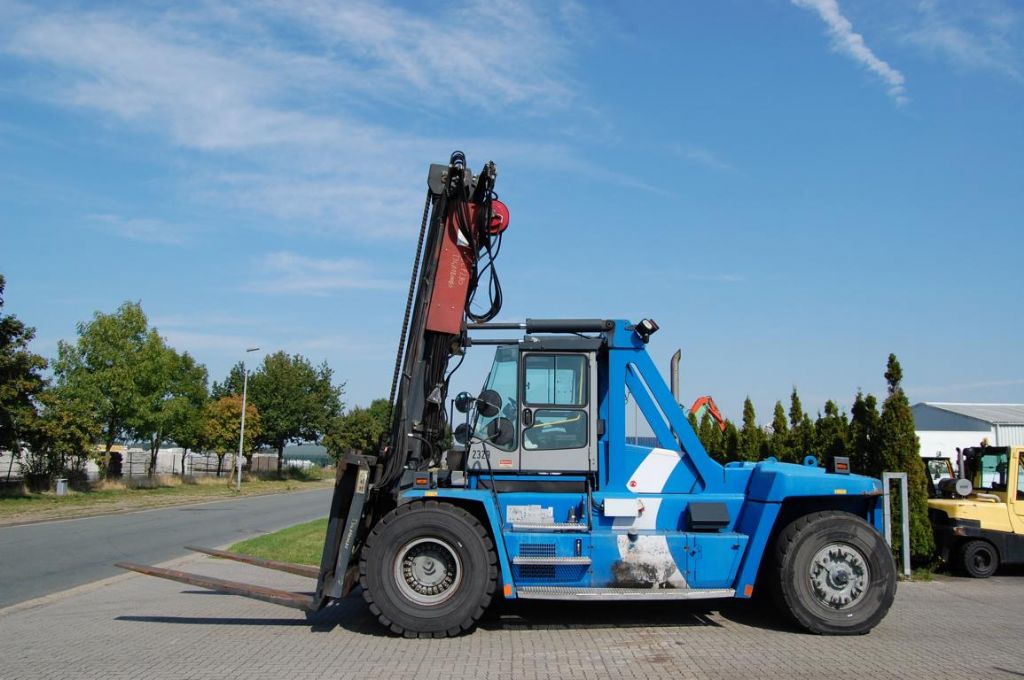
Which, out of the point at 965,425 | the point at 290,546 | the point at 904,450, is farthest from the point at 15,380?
the point at 965,425

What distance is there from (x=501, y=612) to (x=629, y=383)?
2.76 meters

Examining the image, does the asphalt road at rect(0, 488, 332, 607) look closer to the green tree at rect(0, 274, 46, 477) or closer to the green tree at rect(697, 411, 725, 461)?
the green tree at rect(0, 274, 46, 477)

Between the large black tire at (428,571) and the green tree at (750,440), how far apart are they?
14.7 metres

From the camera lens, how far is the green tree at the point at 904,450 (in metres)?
12.8

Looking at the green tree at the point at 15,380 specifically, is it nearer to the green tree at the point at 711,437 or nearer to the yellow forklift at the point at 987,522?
the green tree at the point at 711,437

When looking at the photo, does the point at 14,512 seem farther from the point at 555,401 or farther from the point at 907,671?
the point at 907,671

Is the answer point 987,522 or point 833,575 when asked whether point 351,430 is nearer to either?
point 987,522

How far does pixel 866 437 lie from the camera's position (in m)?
14.1

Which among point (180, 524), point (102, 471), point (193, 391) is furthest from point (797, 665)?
Result: point (193, 391)

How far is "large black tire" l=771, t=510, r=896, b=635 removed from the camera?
8.07 m

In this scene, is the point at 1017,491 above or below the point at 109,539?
above

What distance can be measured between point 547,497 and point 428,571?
1.33 m

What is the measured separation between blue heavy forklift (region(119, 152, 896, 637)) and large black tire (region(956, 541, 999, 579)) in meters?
4.98

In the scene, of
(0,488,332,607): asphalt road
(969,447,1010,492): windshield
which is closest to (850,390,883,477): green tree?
(969,447,1010,492): windshield
